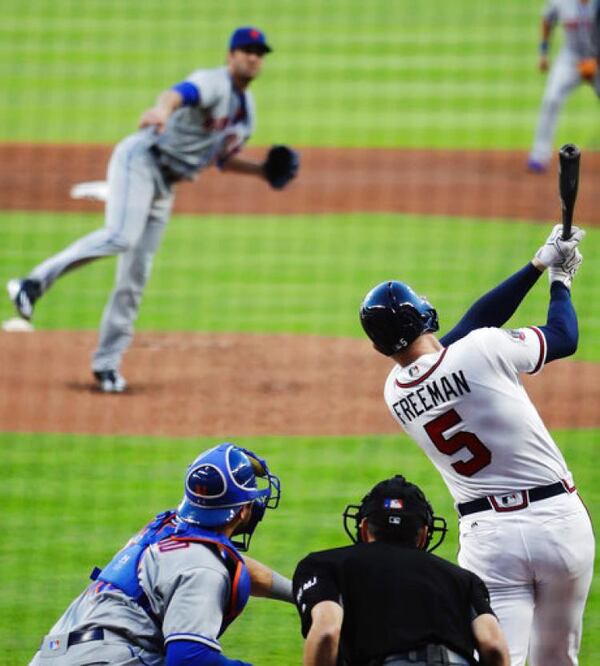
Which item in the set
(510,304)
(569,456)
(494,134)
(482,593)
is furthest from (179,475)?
(494,134)

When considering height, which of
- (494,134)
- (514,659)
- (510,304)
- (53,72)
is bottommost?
(514,659)

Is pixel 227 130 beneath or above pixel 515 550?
above

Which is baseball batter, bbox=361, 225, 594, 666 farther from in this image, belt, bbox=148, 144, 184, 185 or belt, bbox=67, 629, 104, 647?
belt, bbox=148, 144, 184, 185

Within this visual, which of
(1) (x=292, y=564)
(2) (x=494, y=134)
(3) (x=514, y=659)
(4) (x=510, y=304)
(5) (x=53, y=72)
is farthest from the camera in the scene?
(5) (x=53, y=72)

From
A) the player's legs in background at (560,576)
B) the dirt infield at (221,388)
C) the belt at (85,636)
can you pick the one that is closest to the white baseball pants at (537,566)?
the player's legs in background at (560,576)

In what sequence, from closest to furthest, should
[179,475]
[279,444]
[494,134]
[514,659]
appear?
[514,659] < [179,475] < [279,444] < [494,134]

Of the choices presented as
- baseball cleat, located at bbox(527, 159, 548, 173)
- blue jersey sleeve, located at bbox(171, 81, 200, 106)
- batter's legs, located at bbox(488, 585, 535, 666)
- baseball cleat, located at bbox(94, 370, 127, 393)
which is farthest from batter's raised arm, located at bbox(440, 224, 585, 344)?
baseball cleat, located at bbox(527, 159, 548, 173)

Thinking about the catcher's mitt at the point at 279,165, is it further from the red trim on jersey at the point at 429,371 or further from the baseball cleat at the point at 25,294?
the red trim on jersey at the point at 429,371

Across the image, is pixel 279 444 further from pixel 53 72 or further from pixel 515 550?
pixel 53 72
